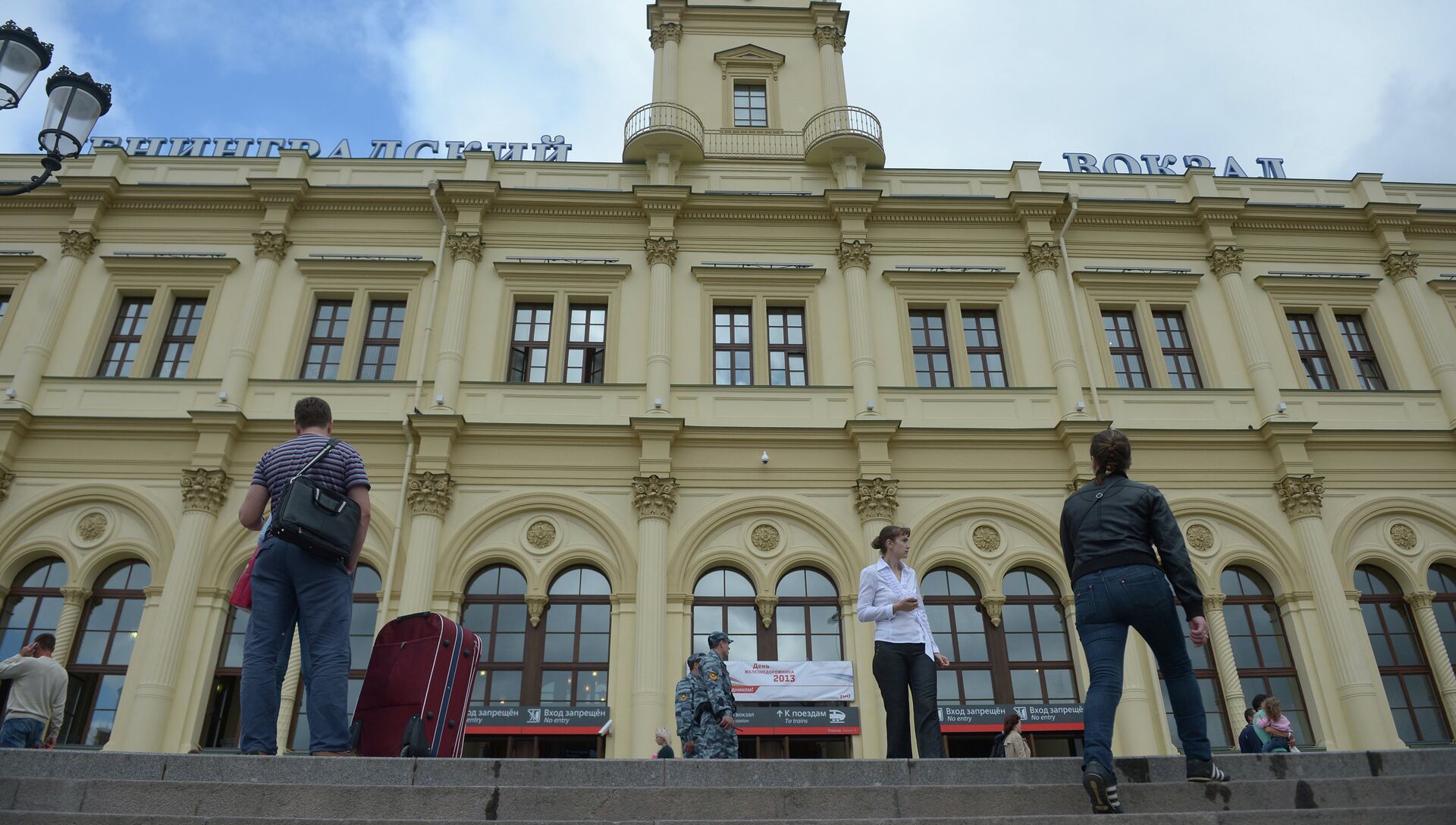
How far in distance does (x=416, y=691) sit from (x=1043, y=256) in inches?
616

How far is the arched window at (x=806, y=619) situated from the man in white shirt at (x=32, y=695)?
9.49m

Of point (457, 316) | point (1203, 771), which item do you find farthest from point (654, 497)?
point (1203, 771)

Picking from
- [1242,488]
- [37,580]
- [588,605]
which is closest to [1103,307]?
[1242,488]

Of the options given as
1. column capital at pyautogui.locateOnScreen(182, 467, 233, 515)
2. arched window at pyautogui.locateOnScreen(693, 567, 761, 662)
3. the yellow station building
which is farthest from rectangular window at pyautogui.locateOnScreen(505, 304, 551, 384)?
column capital at pyautogui.locateOnScreen(182, 467, 233, 515)

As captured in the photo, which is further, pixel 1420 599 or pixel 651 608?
pixel 1420 599

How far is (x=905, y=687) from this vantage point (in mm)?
7262

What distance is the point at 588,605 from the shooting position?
16.1m

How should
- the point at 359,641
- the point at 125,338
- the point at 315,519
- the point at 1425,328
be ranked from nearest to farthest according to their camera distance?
the point at 315,519 < the point at 359,641 < the point at 125,338 < the point at 1425,328

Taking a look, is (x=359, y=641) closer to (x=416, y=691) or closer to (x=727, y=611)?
(x=727, y=611)

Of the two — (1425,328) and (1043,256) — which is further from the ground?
(1043,256)

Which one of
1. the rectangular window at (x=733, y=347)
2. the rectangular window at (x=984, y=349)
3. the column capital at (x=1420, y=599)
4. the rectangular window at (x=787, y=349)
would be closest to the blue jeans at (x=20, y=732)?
the rectangular window at (x=733, y=347)

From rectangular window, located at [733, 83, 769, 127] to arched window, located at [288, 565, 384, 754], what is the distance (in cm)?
1240

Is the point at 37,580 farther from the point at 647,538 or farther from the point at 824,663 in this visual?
the point at 824,663

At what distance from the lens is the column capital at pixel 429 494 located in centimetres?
1614
